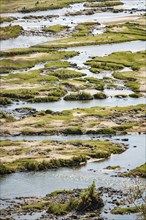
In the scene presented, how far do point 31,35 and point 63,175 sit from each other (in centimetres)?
7537

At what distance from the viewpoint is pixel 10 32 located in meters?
139

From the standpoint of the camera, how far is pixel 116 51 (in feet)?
410

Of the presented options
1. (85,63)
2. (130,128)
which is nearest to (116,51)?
(85,63)

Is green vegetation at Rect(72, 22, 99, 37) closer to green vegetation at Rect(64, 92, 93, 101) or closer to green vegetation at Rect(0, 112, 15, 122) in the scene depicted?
green vegetation at Rect(64, 92, 93, 101)

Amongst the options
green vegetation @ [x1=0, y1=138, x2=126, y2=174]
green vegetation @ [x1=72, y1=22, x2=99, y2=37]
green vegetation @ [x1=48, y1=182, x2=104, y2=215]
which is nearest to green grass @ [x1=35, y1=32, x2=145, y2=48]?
green vegetation @ [x1=72, y1=22, x2=99, y2=37]

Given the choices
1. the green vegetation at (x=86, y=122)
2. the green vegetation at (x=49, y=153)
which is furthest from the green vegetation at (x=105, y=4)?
→ the green vegetation at (x=49, y=153)

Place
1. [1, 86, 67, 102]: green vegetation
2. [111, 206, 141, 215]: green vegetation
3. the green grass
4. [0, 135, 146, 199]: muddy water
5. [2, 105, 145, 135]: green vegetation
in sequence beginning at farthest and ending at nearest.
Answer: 1. the green grass
2. [1, 86, 67, 102]: green vegetation
3. [2, 105, 145, 135]: green vegetation
4. [0, 135, 146, 199]: muddy water
5. [111, 206, 141, 215]: green vegetation

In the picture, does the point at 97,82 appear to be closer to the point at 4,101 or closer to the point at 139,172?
the point at 4,101

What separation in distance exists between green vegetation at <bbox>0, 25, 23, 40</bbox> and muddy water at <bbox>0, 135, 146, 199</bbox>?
7087 centimetres

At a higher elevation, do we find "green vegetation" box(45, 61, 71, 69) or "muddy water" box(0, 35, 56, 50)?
"muddy water" box(0, 35, 56, 50)

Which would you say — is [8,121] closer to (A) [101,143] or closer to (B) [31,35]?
(A) [101,143]

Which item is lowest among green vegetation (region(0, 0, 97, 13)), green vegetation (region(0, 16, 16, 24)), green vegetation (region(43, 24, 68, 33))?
green vegetation (region(43, 24, 68, 33))

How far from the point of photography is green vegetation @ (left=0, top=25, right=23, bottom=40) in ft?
453

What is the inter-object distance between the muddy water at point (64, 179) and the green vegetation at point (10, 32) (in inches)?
2790
